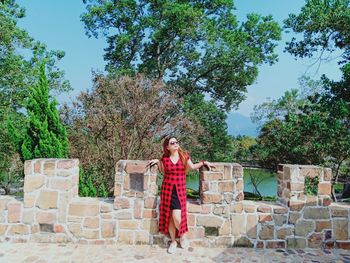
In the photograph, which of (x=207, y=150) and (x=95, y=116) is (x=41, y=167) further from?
(x=207, y=150)

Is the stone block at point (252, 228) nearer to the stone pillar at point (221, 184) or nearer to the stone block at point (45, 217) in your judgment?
the stone pillar at point (221, 184)

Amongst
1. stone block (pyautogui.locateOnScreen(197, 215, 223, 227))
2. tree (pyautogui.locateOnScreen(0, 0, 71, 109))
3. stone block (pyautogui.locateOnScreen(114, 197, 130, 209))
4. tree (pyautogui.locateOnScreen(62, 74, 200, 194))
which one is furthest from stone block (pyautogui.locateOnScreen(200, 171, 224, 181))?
tree (pyautogui.locateOnScreen(0, 0, 71, 109))

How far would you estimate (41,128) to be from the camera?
577 centimetres

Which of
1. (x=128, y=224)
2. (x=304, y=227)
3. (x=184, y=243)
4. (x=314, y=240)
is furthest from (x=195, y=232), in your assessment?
(x=314, y=240)

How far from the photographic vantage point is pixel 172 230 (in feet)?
11.6

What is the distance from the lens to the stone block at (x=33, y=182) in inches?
142

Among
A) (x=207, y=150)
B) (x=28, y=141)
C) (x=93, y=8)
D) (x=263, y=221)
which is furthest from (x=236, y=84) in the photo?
(x=263, y=221)

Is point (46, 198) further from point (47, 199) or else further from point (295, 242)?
point (295, 242)

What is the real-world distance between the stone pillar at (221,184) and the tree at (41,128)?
10.9 ft

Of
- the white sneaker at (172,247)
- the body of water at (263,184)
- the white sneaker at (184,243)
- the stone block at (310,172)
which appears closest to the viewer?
the white sneaker at (172,247)

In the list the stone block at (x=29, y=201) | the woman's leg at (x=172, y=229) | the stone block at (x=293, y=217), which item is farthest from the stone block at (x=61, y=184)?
the stone block at (x=293, y=217)

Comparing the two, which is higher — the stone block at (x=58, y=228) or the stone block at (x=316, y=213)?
the stone block at (x=316, y=213)

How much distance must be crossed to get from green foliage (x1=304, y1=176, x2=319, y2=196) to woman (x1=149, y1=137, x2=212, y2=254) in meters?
1.21

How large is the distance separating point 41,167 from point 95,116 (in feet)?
15.0
